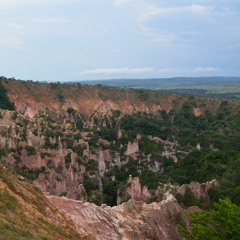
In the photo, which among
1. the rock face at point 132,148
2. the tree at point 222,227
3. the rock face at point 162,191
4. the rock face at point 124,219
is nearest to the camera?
the tree at point 222,227

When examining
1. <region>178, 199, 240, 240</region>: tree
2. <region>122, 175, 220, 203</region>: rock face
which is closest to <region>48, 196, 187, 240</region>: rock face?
<region>178, 199, 240, 240</region>: tree

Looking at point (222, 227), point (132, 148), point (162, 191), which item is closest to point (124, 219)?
point (222, 227)

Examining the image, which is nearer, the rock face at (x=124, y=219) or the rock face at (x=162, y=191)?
the rock face at (x=124, y=219)

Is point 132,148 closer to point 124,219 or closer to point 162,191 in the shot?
point 162,191

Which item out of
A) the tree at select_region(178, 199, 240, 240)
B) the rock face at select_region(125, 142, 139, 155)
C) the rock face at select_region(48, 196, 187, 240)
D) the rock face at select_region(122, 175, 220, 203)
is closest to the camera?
the tree at select_region(178, 199, 240, 240)

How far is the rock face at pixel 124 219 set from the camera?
87.4ft

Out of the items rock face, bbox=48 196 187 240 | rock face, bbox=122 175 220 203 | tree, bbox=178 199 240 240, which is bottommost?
rock face, bbox=122 175 220 203

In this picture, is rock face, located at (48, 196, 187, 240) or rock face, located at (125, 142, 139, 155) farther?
rock face, located at (125, 142, 139, 155)

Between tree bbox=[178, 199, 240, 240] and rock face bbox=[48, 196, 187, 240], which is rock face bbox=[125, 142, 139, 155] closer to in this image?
rock face bbox=[48, 196, 187, 240]

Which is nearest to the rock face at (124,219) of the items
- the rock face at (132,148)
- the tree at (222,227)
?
the tree at (222,227)

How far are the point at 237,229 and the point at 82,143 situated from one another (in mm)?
45061

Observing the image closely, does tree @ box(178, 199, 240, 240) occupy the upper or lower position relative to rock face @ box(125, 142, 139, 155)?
upper

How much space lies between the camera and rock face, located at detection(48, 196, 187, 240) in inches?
1049

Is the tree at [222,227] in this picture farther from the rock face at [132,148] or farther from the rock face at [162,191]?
the rock face at [132,148]
